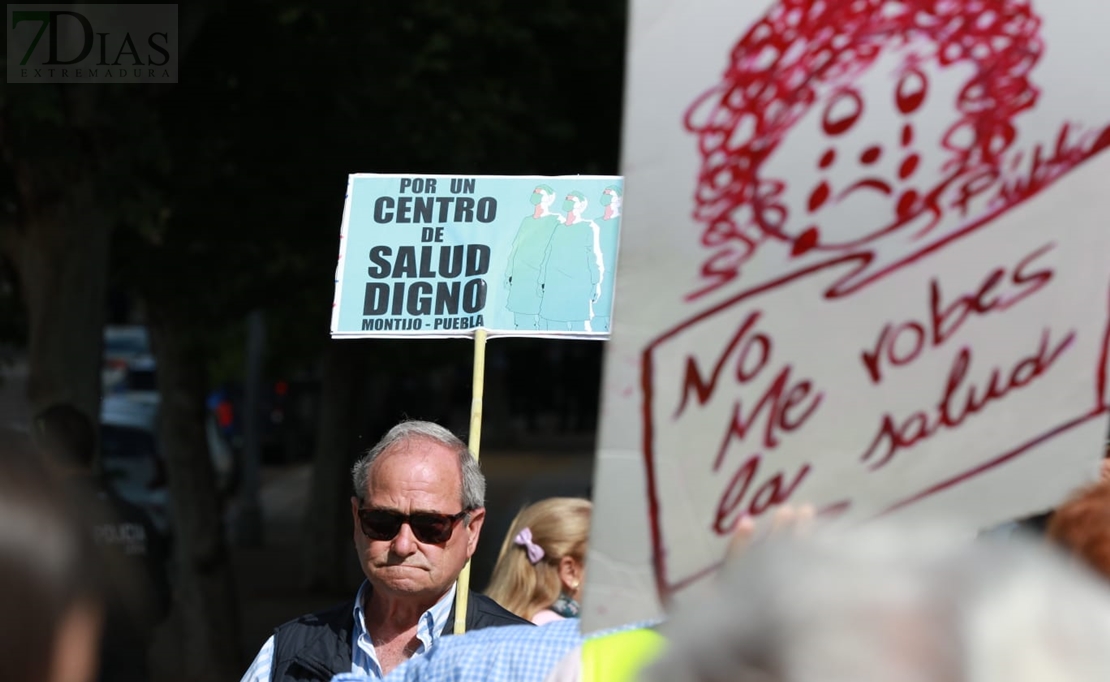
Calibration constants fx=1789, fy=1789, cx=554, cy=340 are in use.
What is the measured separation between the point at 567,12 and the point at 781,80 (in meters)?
9.05

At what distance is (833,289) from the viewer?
1909 millimetres

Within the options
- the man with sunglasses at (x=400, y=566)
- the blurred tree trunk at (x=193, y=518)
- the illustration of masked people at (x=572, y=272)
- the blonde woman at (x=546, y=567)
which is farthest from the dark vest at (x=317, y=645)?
the blurred tree trunk at (x=193, y=518)

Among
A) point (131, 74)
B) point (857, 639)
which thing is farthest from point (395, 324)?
point (131, 74)

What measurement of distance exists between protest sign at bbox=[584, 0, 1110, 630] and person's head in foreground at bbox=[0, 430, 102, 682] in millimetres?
699

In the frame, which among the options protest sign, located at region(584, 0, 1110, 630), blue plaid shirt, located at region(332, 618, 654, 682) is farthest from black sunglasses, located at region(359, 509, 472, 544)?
protest sign, located at region(584, 0, 1110, 630)

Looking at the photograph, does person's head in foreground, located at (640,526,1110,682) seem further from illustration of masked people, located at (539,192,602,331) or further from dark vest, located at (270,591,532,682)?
illustration of masked people, located at (539,192,602,331)

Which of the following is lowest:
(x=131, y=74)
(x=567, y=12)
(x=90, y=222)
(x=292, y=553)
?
(x=292, y=553)

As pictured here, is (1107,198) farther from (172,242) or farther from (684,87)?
(172,242)

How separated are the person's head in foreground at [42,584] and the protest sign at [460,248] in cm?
270

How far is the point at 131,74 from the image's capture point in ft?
28.5

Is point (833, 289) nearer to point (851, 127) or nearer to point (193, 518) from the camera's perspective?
point (851, 127)

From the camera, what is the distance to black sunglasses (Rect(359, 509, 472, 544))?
3.54 meters

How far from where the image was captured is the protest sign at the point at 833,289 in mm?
1902

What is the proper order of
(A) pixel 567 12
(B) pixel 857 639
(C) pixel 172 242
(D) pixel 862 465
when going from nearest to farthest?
(B) pixel 857 639
(D) pixel 862 465
(C) pixel 172 242
(A) pixel 567 12
